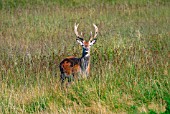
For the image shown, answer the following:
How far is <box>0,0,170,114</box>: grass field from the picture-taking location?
6961mm

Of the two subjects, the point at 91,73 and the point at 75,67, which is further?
Answer: the point at 75,67

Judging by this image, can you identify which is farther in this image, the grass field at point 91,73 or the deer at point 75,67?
the deer at point 75,67

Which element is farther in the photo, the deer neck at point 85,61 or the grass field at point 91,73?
the deer neck at point 85,61

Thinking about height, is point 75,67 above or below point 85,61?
below

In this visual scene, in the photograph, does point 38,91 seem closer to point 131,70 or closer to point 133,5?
point 131,70

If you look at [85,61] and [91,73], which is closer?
Answer: [91,73]

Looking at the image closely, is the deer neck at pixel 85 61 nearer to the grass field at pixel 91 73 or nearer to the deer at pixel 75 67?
the deer at pixel 75 67

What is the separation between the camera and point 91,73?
8539 mm

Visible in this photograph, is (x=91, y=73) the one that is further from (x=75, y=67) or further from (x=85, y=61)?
(x=75, y=67)

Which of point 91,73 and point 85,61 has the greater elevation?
point 85,61

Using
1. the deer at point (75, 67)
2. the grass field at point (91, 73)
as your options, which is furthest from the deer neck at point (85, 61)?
the grass field at point (91, 73)

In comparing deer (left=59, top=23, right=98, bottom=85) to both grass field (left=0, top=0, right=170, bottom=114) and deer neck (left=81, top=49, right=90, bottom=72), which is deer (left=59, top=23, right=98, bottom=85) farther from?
grass field (left=0, top=0, right=170, bottom=114)

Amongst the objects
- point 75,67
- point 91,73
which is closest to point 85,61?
point 75,67

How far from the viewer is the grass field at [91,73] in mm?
6961
